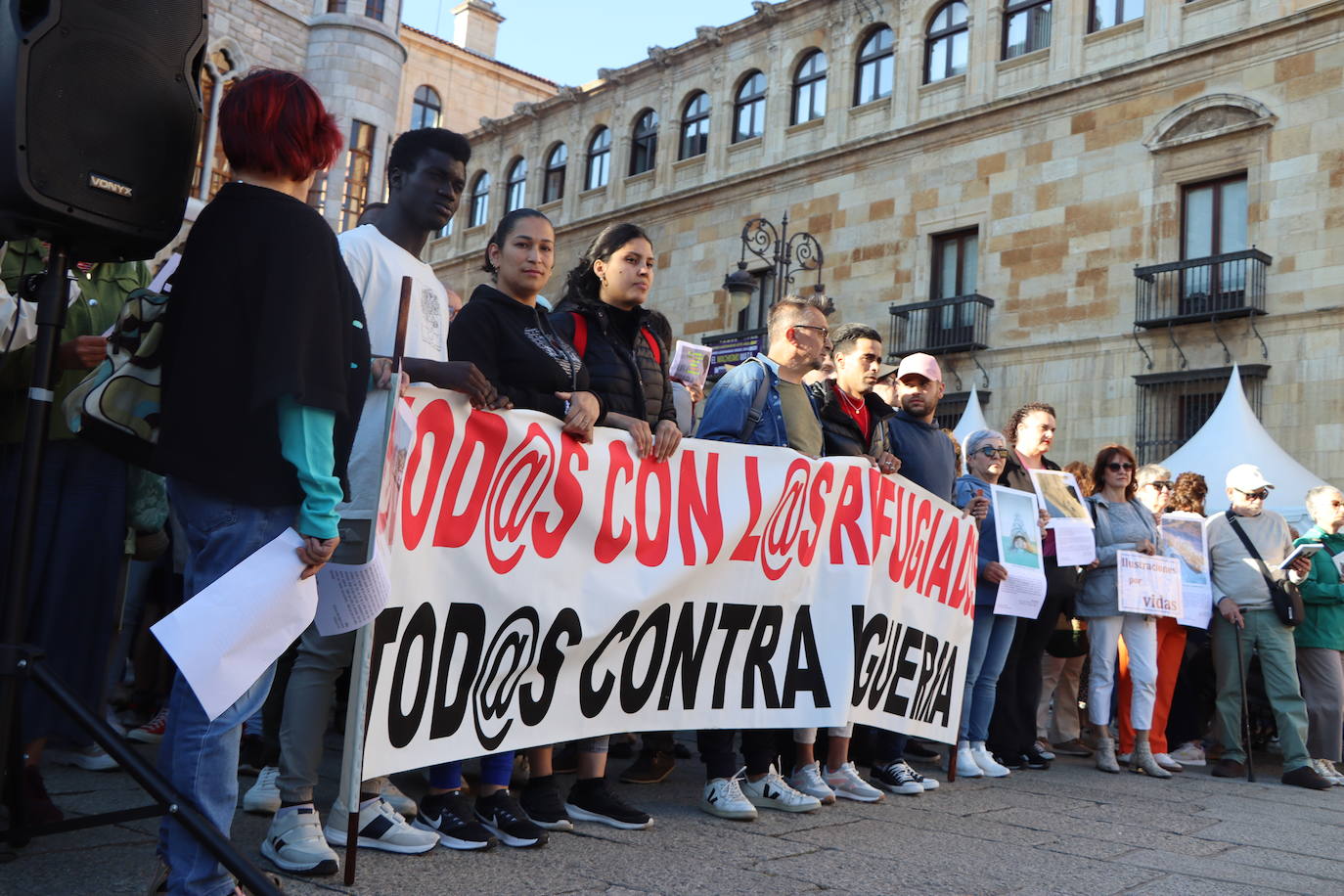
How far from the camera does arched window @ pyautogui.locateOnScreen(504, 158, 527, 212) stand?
32.0 metres

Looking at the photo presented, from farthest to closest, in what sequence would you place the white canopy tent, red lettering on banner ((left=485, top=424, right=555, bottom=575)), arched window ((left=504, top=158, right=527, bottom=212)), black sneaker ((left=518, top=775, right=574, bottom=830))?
arched window ((left=504, top=158, right=527, bottom=212))
the white canopy tent
black sneaker ((left=518, top=775, right=574, bottom=830))
red lettering on banner ((left=485, top=424, right=555, bottom=575))

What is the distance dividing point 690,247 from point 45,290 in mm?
23644

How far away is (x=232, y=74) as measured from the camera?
17578mm

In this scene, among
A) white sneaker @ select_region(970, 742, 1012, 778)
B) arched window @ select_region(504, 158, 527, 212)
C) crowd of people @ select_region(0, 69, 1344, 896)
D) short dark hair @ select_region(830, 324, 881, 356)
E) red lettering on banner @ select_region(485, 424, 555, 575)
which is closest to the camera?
crowd of people @ select_region(0, 69, 1344, 896)

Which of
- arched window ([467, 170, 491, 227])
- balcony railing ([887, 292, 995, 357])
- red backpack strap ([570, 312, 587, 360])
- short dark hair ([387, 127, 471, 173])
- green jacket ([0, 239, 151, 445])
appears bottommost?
green jacket ([0, 239, 151, 445])

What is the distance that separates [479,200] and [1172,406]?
21828 mm

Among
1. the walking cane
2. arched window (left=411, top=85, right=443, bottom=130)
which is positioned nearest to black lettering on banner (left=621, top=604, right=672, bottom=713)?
the walking cane

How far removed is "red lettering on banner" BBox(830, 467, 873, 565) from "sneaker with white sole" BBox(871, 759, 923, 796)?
1.07 meters

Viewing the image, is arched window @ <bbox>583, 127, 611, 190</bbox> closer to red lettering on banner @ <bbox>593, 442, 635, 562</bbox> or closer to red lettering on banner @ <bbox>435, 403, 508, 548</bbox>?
red lettering on banner @ <bbox>593, 442, 635, 562</bbox>

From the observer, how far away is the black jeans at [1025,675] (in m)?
6.80

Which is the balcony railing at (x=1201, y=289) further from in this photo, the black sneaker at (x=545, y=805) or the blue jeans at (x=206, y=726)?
the blue jeans at (x=206, y=726)

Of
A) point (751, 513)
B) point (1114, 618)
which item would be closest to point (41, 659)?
point (751, 513)

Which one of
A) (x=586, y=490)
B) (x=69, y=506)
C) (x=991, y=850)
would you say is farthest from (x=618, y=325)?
(x=991, y=850)

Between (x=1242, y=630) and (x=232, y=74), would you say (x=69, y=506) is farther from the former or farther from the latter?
(x=232, y=74)
